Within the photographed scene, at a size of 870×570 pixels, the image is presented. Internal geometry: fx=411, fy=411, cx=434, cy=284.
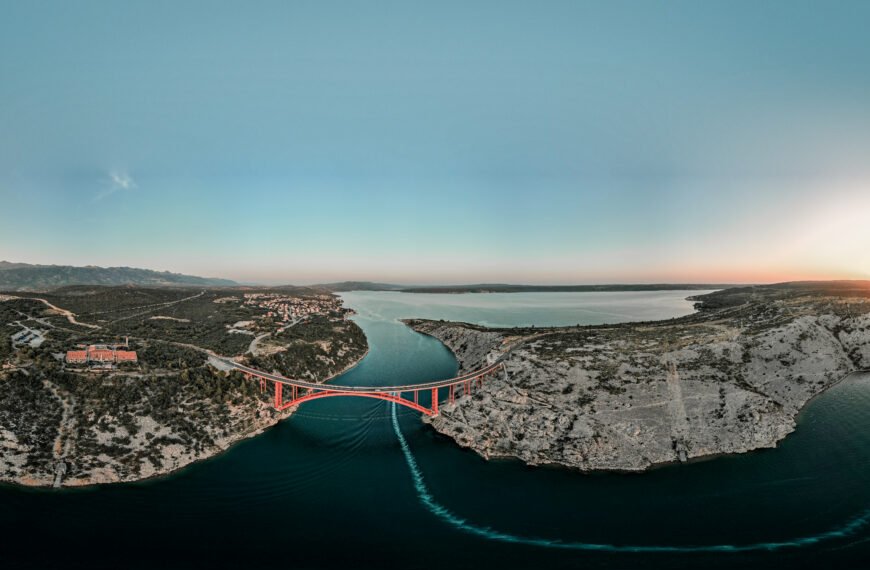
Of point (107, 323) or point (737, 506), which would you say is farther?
point (107, 323)

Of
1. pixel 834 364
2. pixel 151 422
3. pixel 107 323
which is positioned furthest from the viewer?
pixel 107 323

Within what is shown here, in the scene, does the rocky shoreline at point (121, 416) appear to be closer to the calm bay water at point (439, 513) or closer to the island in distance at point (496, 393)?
the island in distance at point (496, 393)

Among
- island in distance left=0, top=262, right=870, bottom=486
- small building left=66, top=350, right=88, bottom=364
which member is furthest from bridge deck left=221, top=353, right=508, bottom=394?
small building left=66, top=350, right=88, bottom=364

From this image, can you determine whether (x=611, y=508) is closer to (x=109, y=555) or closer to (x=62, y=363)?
(x=109, y=555)

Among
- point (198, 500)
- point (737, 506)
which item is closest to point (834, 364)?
point (737, 506)

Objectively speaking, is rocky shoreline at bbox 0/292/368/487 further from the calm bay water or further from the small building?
the calm bay water

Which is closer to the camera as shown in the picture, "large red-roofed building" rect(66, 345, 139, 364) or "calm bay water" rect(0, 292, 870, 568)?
"calm bay water" rect(0, 292, 870, 568)

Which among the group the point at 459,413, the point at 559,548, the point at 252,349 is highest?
the point at 252,349
